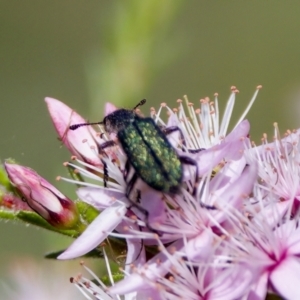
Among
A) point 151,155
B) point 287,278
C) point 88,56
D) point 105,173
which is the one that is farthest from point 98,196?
point 88,56

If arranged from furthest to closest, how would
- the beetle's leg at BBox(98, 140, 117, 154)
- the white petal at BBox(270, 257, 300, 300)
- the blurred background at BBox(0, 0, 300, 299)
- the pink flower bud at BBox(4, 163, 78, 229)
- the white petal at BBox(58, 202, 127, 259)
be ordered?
the blurred background at BBox(0, 0, 300, 299)
the beetle's leg at BBox(98, 140, 117, 154)
the pink flower bud at BBox(4, 163, 78, 229)
the white petal at BBox(58, 202, 127, 259)
the white petal at BBox(270, 257, 300, 300)

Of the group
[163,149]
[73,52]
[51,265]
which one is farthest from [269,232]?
[73,52]

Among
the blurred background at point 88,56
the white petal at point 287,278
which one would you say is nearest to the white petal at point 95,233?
the white petal at point 287,278

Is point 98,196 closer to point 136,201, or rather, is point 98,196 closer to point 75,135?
point 136,201

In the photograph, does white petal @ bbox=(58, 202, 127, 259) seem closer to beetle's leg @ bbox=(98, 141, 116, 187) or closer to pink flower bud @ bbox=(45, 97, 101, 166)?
beetle's leg @ bbox=(98, 141, 116, 187)

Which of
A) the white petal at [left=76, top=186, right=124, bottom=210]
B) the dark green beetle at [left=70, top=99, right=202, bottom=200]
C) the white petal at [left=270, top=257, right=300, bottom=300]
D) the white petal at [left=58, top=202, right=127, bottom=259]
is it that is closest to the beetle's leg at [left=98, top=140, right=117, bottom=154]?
the dark green beetle at [left=70, top=99, right=202, bottom=200]

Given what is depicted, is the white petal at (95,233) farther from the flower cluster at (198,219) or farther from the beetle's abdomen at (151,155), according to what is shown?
the beetle's abdomen at (151,155)
